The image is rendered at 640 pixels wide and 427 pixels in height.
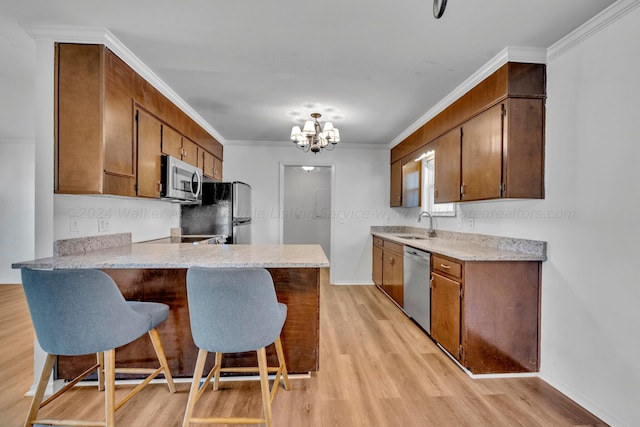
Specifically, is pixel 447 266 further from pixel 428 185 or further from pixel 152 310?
pixel 152 310

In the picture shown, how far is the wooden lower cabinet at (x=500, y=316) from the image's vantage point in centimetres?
226

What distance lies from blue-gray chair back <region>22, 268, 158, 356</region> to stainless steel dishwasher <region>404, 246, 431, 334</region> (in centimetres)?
241

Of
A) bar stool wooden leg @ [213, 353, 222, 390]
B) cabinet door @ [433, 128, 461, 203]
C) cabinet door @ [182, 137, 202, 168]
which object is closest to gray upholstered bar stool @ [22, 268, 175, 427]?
bar stool wooden leg @ [213, 353, 222, 390]

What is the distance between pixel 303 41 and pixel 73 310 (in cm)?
203

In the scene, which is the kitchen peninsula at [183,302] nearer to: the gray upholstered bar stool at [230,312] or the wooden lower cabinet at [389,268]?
the gray upholstered bar stool at [230,312]

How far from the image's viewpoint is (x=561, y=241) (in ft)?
6.93

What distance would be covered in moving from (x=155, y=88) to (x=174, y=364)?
2.22m

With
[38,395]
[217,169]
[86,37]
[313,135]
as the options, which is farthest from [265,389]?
[217,169]

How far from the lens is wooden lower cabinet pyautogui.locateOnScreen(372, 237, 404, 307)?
3658mm

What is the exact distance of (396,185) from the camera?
4777 millimetres

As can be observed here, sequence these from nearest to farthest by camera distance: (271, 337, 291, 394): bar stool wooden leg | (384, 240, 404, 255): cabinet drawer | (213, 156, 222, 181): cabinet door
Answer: (271, 337, 291, 394): bar stool wooden leg
(384, 240, 404, 255): cabinet drawer
(213, 156, 222, 181): cabinet door

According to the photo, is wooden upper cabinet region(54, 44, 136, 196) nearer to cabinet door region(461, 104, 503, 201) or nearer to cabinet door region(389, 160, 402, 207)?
cabinet door region(461, 104, 503, 201)

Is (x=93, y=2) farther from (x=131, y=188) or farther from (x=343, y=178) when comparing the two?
(x=343, y=178)

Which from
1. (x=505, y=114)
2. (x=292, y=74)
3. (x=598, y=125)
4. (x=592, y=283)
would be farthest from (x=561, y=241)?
(x=292, y=74)
